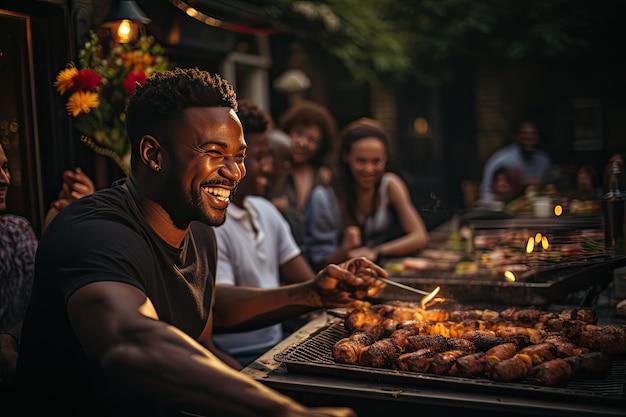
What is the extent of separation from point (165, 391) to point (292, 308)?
1706mm

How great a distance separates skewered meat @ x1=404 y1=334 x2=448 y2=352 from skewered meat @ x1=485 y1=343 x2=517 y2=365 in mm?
199

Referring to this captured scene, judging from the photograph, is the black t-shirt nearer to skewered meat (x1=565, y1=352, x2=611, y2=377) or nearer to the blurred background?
skewered meat (x1=565, y1=352, x2=611, y2=377)

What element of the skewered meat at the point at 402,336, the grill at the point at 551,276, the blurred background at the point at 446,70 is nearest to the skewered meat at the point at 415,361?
the skewered meat at the point at 402,336

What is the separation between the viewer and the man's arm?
7.11 feet

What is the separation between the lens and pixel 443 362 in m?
→ 2.97

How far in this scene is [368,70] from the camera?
1489 cm

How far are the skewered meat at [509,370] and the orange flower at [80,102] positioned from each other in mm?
2938

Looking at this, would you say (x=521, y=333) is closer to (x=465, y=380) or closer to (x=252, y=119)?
(x=465, y=380)

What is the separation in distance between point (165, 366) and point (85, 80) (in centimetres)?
278

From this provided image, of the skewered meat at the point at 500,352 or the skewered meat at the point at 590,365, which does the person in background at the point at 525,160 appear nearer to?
the skewered meat at the point at 500,352

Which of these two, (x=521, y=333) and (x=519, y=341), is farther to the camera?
(x=521, y=333)

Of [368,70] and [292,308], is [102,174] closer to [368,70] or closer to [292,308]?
[292,308]

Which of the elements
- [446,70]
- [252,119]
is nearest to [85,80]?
[252,119]

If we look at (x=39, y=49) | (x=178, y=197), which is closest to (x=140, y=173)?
(x=178, y=197)
